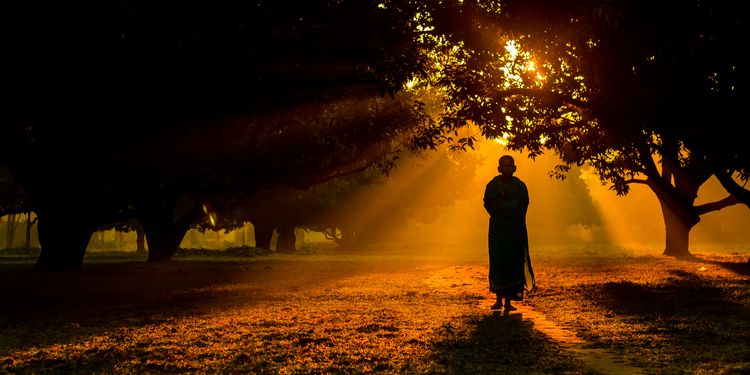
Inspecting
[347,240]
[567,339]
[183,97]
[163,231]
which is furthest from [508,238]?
[347,240]

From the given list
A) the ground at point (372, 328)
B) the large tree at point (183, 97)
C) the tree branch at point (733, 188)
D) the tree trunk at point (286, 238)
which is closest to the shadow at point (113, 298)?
the ground at point (372, 328)

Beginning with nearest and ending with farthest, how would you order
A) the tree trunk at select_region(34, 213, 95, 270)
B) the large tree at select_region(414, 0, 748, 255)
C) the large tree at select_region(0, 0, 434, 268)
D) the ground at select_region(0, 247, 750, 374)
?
the ground at select_region(0, 247, 750, 374), the large tree at select_region(414, 0, 748, 255), the large tree at select_region(0, 0, 434, 268), the tree trunk at select_region(34, 213, 95, 270)

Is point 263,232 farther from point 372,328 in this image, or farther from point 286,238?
point 372,328

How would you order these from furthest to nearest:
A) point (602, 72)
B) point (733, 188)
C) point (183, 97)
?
1. point (733, 188)
2. point (183, 97)
3. point (602, 72)

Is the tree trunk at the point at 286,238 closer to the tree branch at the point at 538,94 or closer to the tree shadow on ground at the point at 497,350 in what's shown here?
the tree branch at the point at 538,94

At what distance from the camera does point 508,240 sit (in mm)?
11828

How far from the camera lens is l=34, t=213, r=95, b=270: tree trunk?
21203mm

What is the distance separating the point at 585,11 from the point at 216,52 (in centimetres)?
666

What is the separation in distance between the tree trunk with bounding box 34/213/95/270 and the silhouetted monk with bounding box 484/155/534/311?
1372 centimetres

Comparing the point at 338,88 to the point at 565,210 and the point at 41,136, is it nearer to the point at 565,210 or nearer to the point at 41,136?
the point at 41,136

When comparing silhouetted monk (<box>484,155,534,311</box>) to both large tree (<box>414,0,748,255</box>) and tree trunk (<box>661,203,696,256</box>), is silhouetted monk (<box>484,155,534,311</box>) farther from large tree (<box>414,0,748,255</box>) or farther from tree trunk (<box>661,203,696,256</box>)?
tree trunk (<box>661,203,696,256</box>)

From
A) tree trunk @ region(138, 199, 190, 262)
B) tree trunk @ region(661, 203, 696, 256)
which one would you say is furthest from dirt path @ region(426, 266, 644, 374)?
tree trunk @ region(661, 203, 696, 256)

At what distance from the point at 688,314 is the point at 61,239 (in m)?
17.2

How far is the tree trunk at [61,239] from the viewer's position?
21.2m
